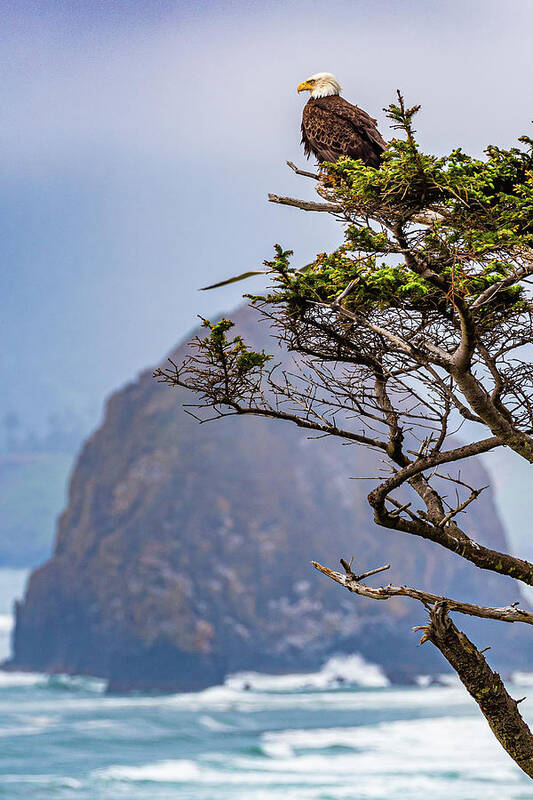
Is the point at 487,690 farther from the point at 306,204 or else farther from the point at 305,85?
the point at 305,85

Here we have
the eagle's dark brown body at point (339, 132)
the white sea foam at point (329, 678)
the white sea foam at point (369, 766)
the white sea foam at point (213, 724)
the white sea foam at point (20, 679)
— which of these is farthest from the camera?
the white sea foam at point (20, 679)

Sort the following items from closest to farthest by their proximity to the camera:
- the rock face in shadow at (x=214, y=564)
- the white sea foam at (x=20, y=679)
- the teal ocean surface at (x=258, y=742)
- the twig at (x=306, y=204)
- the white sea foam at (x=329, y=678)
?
the twig at (x=306, y=204), the teal ocean surface at (x=258, y=742), the rock face in shadow at (x=214, y=564), the white sea foam at (x=329, y=678), the white sea foam at (x=20, y=679)

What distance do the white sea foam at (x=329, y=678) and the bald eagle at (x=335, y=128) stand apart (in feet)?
212

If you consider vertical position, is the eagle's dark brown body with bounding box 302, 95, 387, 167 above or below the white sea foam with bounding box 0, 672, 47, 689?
below

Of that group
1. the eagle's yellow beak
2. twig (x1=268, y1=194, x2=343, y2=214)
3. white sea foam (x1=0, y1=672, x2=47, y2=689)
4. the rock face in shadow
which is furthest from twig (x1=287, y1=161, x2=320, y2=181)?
white sea foam (x1=0, y1=672, x2=47, y2=689)

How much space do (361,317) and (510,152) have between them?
1.76 m

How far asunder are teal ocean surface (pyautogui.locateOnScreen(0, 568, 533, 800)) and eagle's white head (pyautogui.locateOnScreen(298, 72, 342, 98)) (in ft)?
104

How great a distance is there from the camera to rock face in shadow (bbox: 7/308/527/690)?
70.9 m

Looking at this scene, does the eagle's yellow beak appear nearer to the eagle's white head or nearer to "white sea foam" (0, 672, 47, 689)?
the eagle's white head

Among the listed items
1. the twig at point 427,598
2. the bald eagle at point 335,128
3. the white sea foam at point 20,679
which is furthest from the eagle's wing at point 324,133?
the white sea foam at point 20,679

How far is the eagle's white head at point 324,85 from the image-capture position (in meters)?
10.2

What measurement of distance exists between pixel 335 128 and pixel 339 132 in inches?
3.3

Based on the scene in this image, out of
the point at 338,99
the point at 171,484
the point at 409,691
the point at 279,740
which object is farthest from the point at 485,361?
the point at 171,484

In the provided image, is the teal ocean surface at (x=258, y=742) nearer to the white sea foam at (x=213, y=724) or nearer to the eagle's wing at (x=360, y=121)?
the white sea foam at (x=213, y=724)
